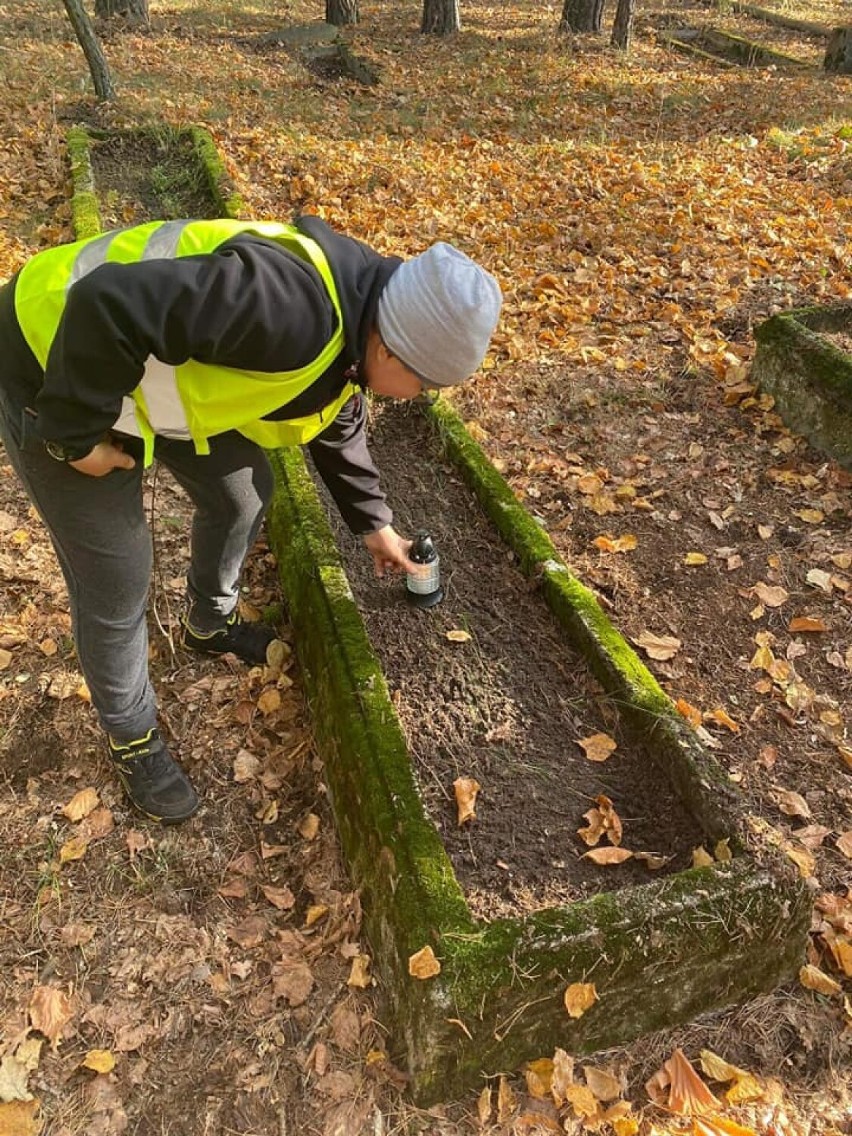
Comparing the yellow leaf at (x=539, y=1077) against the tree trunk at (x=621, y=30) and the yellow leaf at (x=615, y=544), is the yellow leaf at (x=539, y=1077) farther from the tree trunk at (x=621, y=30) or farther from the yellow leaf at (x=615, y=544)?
the tree trunk at (x=621, y=30)

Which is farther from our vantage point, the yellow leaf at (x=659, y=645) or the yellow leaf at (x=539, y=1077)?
the yellow leaf at (x=659, y=645)

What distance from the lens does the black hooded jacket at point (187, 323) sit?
177 centimetres

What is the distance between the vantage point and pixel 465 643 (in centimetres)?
341

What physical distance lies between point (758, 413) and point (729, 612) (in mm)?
1672

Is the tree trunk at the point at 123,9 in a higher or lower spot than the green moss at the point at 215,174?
higher

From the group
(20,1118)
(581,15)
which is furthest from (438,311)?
(581,15)

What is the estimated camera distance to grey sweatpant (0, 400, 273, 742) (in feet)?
7.17

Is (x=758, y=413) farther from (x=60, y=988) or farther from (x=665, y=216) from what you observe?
(x=60, y=988)

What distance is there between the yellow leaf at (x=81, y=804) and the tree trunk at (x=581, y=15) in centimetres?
1315

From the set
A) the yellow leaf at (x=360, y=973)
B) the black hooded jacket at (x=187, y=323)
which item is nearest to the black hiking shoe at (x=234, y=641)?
the yellow leaf at (x=360, y=973)

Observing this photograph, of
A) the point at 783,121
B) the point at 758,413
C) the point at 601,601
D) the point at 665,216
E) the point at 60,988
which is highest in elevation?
the point at 783,121

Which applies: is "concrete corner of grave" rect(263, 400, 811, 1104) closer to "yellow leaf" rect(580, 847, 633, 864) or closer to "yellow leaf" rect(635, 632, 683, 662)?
"yellow leaf" rect(580, 847, 633, 864)

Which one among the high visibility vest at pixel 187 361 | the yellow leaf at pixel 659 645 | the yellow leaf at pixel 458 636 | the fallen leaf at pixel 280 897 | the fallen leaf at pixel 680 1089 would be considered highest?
the high visibility vest at pixel 187 361

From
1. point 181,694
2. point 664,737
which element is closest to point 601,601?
point 664,737
